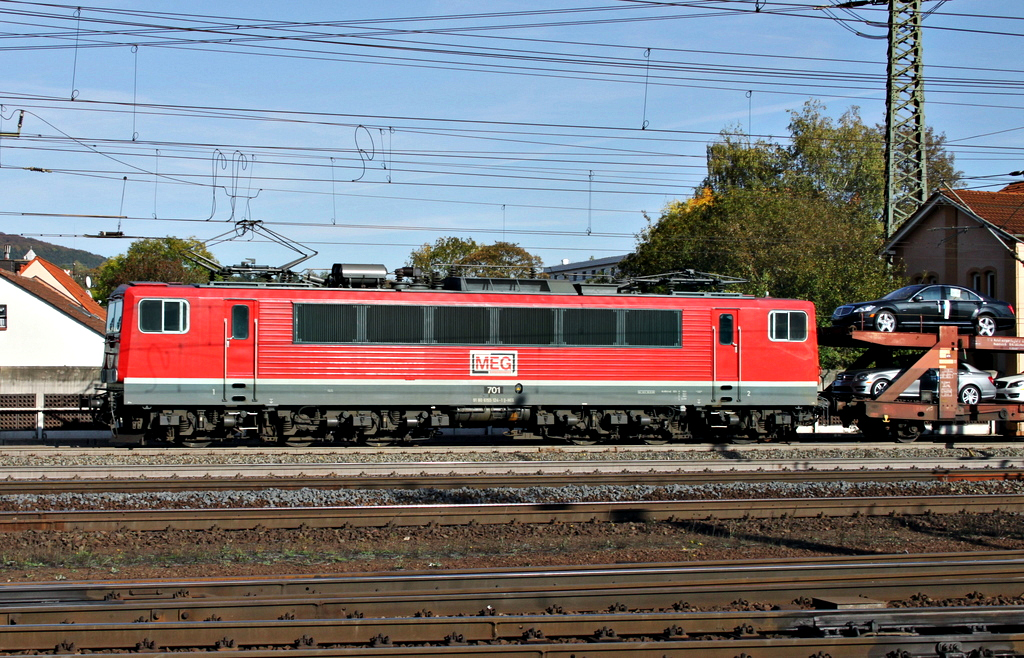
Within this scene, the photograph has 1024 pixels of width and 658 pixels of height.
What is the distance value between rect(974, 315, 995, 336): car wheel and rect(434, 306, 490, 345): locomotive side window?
1257 centimetres

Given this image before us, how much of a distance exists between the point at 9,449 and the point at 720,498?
14846 mm

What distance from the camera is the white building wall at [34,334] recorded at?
36.9 m

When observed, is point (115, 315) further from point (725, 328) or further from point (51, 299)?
point (51, 299)

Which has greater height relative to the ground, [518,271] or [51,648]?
[518,271]

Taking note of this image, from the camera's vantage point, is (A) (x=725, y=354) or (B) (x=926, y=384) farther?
(B) (x=926, y=384)

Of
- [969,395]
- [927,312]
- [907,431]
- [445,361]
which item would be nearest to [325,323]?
[445,361]

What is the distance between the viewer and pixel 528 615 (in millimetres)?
6727

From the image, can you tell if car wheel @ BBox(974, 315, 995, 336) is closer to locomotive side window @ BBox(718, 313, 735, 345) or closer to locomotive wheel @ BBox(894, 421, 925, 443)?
locomotive wheel @ BBox(894, 421, 925, 443)

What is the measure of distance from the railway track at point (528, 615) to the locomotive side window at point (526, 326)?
10818 millimetres

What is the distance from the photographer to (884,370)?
20984 mm

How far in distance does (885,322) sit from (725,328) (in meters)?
4.34

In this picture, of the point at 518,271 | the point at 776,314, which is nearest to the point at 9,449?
the point at 776,314

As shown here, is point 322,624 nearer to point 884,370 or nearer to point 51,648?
point 51,648

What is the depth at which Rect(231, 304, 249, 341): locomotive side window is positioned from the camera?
17562mm
